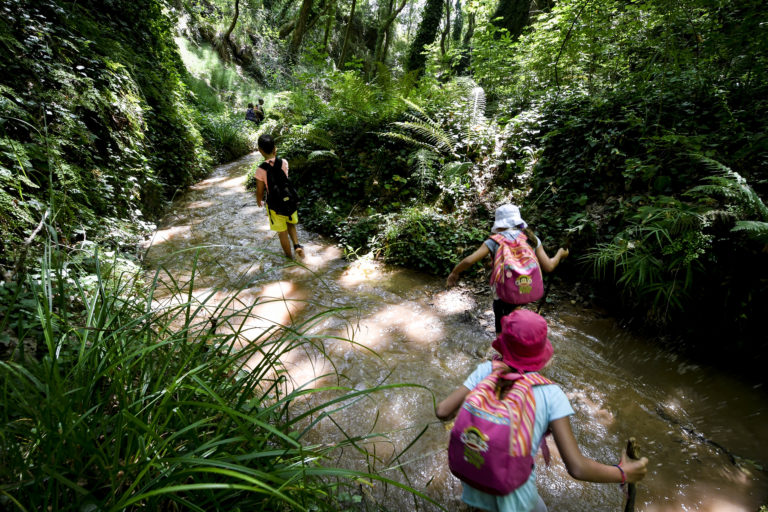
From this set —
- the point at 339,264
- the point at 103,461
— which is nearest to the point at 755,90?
the point at 339,264

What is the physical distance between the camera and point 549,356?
1415 millimetres

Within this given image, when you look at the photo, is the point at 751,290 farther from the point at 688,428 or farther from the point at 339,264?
the point at 339,264

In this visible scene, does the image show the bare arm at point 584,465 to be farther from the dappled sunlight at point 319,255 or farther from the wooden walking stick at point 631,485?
the dappled sunlight at point 319,255

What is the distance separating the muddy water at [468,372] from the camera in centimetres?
199

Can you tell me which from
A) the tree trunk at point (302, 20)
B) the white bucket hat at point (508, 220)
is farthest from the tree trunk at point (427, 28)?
the white bucket hat at point (508, 220)

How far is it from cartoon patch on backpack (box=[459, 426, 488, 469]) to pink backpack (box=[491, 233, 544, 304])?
1.40m

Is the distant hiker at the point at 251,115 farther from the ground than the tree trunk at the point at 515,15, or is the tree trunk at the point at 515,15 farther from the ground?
the tree trunk at the point at 515,15

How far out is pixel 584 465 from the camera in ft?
4.01

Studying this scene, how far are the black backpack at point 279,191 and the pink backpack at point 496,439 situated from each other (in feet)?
12.4

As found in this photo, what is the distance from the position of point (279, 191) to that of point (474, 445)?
12.9 feet

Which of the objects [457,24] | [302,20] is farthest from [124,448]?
[457,24]

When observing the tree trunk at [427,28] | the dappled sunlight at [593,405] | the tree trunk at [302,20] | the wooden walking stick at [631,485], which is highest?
the tree trunk at [302,20]

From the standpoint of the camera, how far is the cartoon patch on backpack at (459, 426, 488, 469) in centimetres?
122

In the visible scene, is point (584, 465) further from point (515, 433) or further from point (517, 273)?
point (517, 273)
